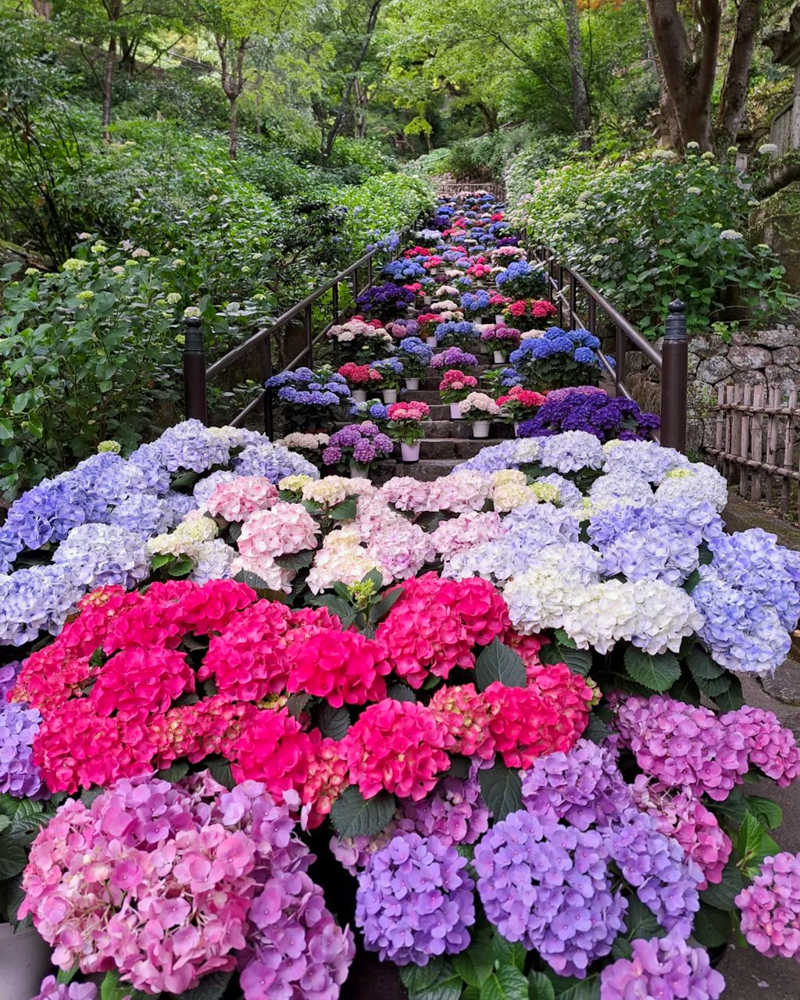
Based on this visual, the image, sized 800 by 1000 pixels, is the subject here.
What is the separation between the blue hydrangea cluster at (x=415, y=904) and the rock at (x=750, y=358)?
5.18 meters

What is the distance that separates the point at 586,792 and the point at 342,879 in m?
0.52

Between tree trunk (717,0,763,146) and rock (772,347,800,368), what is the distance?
3653 mm

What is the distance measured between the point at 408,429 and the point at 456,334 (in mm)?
2161

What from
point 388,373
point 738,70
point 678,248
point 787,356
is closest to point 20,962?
point 388,373

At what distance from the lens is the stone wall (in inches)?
213

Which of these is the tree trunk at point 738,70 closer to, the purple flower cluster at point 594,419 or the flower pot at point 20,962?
the purple flower cluster at point 594,419

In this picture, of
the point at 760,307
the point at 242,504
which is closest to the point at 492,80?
the point at 760,307

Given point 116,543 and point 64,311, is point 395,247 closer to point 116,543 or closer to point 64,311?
point 64,311

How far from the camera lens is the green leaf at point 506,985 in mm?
1047

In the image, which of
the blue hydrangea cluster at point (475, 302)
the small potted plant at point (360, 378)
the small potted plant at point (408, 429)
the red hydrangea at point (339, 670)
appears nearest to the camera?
the red hydrangea at point (339, 670)

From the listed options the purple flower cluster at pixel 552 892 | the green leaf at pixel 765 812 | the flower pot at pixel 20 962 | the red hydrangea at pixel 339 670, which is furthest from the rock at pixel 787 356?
the flower pot at pixel 20 962

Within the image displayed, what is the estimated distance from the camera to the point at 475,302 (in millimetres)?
7926

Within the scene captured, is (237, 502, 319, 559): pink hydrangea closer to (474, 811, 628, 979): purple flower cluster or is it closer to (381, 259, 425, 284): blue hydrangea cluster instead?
(474, 811, 628, 979): purple flower cluster

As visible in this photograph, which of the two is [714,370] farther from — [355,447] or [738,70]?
[738,70]
